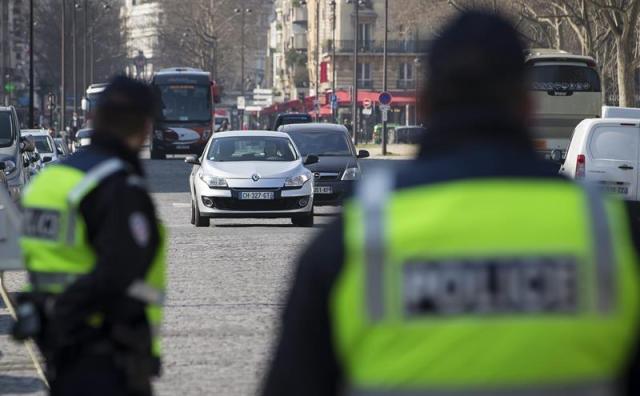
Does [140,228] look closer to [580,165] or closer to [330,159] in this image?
[580,165]

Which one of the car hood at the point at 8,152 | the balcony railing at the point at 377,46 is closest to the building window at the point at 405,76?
the balcony railing at the point at 377,46

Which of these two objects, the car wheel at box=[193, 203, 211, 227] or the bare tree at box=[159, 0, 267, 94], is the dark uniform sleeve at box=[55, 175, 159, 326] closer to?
the car wheel at box=[193, 203, 211, 227]

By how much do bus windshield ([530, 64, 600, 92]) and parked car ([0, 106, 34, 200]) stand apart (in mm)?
19576

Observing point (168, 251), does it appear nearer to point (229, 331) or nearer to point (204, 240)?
point (204, 240)

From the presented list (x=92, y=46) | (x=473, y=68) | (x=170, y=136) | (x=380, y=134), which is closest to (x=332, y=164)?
(x=473, y=68)

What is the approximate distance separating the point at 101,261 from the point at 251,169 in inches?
753

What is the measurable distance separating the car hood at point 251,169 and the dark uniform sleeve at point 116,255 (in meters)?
18.8

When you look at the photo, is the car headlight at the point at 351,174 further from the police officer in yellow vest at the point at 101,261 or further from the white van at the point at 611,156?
the police officer in yellow vest at the point at 101,261

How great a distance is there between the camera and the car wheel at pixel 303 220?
24.3 metres

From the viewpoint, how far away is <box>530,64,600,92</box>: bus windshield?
43.4 metres

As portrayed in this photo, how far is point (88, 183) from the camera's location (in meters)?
5.24

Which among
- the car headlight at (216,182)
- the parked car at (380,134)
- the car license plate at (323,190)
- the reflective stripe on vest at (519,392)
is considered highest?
the reflective stripe on vest at (519,392)

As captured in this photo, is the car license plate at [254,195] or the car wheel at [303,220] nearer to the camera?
the car license plate at [254,195]

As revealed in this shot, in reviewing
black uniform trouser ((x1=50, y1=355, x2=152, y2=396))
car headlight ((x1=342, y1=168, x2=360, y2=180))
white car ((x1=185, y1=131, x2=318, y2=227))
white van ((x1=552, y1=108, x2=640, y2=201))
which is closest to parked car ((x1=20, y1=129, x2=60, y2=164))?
car headlight ((x1=342, y1=168, x2=360, y2=180))
